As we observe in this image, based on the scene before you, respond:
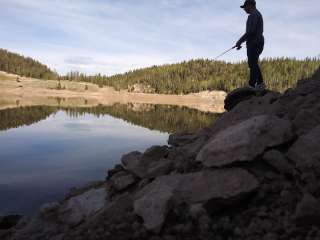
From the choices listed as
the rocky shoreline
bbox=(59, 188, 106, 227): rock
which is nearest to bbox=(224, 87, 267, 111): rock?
the rocky shoreline

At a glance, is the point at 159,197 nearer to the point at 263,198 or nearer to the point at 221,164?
the point at 221,164

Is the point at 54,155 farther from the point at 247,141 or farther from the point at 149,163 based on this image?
the point at 247,141

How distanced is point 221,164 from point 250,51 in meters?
8.58

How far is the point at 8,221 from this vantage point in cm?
1493

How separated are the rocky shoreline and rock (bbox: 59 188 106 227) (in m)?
0.03

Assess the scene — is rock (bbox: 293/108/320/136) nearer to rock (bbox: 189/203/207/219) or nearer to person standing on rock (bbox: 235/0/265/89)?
rock (bbox: 189/203/207/219)

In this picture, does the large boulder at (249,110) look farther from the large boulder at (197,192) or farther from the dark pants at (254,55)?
the large boulder at (197,192)

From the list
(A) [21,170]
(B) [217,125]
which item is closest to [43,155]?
(A) [21,170]

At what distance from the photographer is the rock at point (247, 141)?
1094 cm

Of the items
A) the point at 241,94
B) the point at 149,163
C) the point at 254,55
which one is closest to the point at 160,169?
the point at 149,163

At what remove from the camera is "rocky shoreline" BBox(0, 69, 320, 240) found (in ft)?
30.7

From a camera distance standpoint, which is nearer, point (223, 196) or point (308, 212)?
point (308, 212)

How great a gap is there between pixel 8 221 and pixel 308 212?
10.3m

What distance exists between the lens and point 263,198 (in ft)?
32.9
